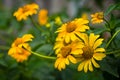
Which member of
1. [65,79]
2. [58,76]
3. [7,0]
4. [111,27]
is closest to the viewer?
[111,27]

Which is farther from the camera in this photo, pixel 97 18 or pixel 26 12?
pixel 26 12

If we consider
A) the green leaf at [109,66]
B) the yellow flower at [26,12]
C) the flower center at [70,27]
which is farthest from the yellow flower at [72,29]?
the yellow flower at [26,12]

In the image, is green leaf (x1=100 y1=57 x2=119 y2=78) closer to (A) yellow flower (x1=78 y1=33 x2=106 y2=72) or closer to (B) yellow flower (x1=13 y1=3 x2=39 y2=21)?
(A) yellow flower (x1=78 y1=33 x2=106 y2=72)

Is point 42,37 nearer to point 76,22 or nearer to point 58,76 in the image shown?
point 58,76

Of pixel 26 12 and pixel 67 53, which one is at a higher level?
pixel 26 12

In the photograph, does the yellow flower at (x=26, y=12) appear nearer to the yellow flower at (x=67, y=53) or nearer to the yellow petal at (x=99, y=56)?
the yellow flower at (x=67, y=53)

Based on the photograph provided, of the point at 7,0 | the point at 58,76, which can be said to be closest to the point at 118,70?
the point at 58,76

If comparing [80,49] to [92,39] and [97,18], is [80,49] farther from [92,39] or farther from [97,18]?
[97,18]

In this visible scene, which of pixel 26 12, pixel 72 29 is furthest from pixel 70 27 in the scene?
pixel 26 12
